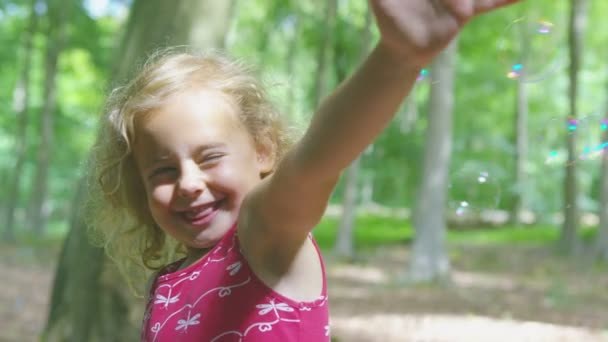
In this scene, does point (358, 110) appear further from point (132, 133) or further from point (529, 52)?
point (529, 52)

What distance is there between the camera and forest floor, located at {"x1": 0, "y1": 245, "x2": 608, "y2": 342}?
7.99 metres

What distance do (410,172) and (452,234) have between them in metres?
4.79

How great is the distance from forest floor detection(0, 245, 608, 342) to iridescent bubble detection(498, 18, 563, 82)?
12.8ft

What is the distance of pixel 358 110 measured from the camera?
1.17 metres

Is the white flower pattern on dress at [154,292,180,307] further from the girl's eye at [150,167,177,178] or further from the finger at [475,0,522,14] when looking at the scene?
the finger at [475,0,522,14]

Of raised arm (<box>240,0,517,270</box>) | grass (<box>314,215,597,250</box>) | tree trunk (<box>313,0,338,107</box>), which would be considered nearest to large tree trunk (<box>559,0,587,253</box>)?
grass (<box>314,215,597,250</box>)

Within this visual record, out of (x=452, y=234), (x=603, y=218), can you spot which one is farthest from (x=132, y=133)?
(x=452, y=234)

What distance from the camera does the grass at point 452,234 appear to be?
75.2 ft

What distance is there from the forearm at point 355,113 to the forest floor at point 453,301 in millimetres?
6076

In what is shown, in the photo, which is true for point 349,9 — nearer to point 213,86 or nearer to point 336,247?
point 336,247

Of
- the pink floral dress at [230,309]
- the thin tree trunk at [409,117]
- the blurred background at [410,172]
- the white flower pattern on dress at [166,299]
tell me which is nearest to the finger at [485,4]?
the blurred background at [410,172]

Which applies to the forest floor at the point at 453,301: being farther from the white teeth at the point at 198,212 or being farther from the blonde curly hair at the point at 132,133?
the white teeth at the point at 198,212

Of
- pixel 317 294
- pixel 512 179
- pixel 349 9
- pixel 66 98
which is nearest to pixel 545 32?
pixel 317 294

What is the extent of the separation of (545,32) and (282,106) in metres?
1.38
